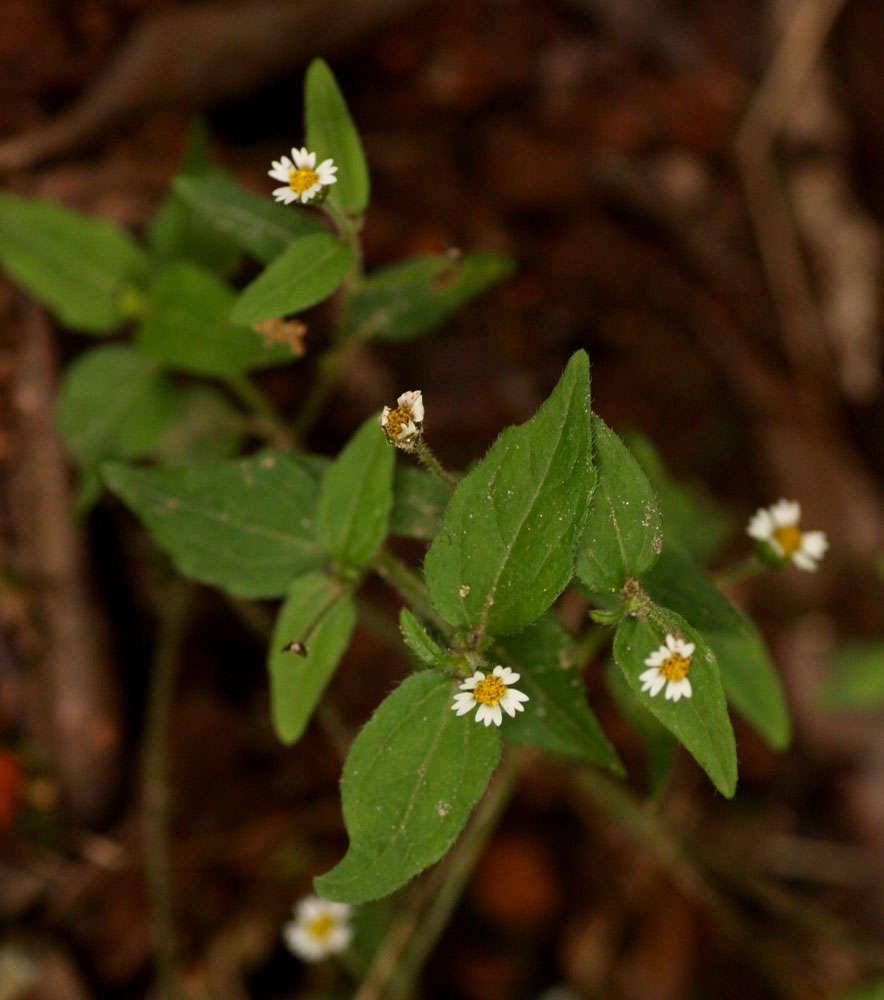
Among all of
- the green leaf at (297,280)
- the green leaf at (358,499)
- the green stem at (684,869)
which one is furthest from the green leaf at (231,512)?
the green stem at (684,869)

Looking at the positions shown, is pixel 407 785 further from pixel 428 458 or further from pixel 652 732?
pixel 652 732

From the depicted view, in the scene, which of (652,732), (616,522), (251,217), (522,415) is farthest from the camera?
(522,415)

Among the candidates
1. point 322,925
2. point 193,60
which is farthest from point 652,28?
point 322,925

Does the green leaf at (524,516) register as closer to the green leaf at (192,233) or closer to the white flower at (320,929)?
the green leaf at (192,233)

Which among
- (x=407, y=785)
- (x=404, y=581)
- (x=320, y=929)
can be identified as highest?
(x=404, y=581)

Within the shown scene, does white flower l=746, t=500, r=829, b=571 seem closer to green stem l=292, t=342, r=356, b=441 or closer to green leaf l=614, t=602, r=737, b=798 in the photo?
green leaf l=614, t=602, r=737, b=798

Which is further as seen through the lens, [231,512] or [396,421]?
[231,512]
